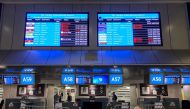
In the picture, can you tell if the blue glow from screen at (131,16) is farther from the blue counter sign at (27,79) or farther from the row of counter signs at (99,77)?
the blue counter sign at (27,79)

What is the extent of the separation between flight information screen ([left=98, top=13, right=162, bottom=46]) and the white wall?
363mm

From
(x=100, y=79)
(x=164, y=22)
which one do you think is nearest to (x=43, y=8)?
(x=100, y=79)

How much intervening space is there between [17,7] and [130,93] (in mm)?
7238

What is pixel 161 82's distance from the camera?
8117 mm

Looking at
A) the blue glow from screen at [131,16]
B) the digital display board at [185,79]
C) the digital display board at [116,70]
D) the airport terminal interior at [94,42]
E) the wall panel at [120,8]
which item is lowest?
the digital display board at [185,79]

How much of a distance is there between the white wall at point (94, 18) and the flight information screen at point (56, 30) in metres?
0.31

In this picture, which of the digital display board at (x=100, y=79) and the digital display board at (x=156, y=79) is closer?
the digital display board at (x=156, y=79)

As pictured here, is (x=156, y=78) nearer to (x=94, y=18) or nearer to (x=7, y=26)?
(x=94, y=18)

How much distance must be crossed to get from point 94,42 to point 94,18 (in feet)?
2.97

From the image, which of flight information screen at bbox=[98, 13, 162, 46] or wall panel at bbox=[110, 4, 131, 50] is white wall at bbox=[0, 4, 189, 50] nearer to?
wall panel at bbox=[110, 4, 131, 50]

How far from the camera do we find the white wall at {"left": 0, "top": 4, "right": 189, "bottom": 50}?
29.6ft

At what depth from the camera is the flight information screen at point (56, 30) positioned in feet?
28.6

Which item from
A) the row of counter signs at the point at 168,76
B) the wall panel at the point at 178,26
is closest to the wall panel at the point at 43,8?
the row of counter signs at the point at 168,76

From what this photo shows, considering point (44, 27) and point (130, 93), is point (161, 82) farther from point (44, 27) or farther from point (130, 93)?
point (130, 93)
